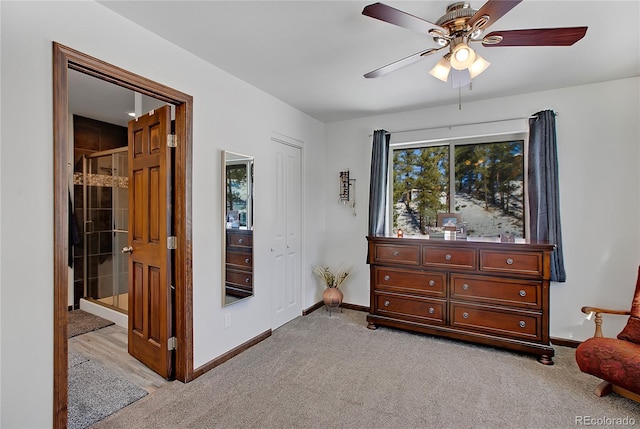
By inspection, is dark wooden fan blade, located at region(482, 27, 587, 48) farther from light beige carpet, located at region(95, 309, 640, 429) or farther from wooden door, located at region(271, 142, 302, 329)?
wooden door, located at region(271, 142, 302, 329)

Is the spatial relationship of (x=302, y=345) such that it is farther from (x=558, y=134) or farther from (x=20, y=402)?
(x=558, y=134)

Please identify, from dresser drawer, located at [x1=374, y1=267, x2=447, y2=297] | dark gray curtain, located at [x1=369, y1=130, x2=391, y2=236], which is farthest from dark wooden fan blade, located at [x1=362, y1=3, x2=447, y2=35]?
dresser drawer, located at [x1=374, y1=267, x2=447, y2=297]

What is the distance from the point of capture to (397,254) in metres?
3.44

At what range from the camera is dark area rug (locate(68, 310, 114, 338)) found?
3.42 metres

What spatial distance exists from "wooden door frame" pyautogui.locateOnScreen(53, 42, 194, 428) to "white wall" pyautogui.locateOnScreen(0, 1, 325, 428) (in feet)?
0.10

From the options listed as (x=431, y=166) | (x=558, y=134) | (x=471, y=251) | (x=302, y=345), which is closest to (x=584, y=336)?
(x=471, y=251)

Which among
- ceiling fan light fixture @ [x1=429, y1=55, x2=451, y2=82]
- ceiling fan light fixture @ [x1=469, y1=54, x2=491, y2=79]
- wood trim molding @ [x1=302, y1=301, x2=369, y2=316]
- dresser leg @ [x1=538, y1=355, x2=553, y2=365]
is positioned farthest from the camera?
wood trim molding @ [x1=302, y1=301, x2=369, y2=316]

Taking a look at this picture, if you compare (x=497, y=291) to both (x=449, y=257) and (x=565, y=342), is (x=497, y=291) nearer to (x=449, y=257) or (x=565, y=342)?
(x=449, y=257)

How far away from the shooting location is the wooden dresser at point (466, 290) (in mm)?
2824

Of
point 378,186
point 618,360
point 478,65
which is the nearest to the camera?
point 478,65

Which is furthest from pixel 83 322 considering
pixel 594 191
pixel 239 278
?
pixel 594 191

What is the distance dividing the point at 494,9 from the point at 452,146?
2445mm

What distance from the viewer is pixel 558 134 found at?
125 inches

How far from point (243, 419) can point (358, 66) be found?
107 inches
